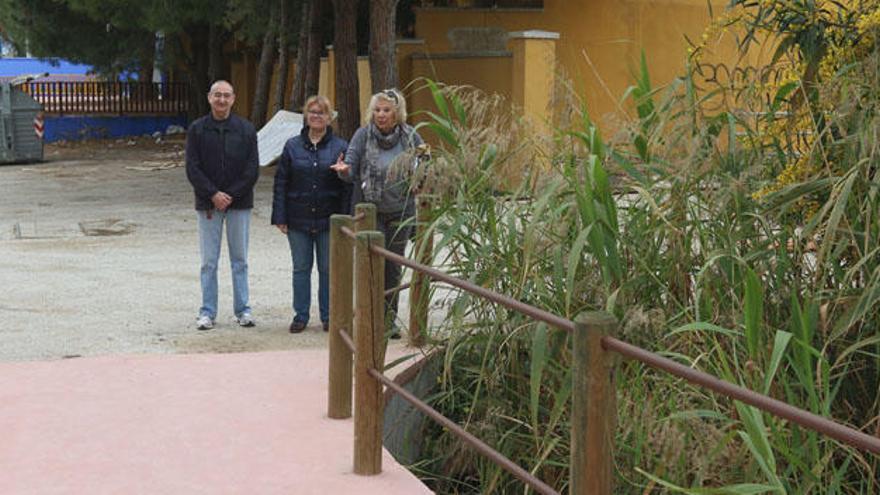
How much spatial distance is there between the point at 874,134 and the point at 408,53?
1718 cm

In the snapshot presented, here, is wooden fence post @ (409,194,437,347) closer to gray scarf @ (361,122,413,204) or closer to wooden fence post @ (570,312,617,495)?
gray scarf @ (361,122,413,204)

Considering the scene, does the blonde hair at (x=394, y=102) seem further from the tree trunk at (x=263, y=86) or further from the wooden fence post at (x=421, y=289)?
the tree trunk at (x=263, y=86)

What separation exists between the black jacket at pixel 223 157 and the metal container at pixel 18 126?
19.4m

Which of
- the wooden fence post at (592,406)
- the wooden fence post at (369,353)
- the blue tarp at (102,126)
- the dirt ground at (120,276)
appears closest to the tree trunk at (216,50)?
the blue tarp at (102,126)

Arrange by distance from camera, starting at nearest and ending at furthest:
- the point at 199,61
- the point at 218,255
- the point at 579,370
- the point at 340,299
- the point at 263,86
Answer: the point at 579,370, the point at 340,299, the point at 218,255, the point at 263,86, the point at 199,61

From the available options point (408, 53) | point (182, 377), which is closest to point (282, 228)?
point (182, 377)

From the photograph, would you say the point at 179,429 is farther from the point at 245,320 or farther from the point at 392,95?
the point at 245,320

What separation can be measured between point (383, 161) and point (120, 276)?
420 cm

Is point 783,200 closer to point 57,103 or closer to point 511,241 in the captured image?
point 511,241

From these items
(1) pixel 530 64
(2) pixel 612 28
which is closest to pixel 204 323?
(1) pixel 530 64

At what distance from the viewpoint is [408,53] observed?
22219 millimetres

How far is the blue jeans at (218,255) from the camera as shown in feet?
32.1

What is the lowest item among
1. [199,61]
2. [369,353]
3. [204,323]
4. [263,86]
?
[204,323]

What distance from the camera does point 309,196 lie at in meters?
9.52
